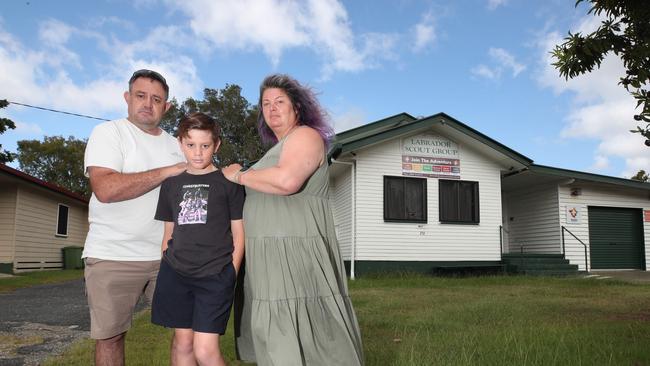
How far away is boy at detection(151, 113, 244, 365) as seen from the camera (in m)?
2.80

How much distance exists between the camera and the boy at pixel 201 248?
2799 millimetres

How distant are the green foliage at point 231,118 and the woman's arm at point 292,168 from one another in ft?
118

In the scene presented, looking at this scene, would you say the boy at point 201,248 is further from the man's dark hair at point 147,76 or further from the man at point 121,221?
the man's dark hair at point 147,76

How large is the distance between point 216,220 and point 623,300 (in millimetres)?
8705

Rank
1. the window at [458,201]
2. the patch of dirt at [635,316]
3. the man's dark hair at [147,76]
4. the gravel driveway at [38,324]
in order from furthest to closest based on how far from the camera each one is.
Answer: the window at [458,201] < the patch of dirt at [635,316] < the gravel driveway at [38,324] < the man's dark hair at [147,76]

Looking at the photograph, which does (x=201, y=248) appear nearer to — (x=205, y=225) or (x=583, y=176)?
(x=205, y=225)

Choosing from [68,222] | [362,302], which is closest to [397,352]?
[362,302]

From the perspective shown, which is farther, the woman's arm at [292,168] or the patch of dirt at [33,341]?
the patch of dirt at [33,341]

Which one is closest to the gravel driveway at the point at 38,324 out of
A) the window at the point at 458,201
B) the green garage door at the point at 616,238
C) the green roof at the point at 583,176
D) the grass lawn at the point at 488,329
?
the grass lawn at the point at 488,329

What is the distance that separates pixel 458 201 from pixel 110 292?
13.5 metres

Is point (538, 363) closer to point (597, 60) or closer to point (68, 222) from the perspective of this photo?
Result: point (597, 60)

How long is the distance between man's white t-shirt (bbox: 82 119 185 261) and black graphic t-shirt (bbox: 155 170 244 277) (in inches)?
17.5

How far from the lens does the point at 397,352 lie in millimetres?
4941

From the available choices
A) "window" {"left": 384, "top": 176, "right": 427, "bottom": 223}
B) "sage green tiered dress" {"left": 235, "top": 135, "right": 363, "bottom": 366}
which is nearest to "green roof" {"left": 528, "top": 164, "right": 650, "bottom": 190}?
"window" {"left": 384, "top": 176, "right": 427, "bottom": 223}
